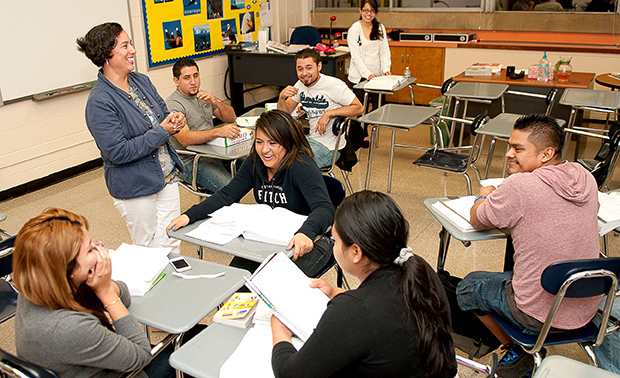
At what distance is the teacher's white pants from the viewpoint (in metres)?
2.49

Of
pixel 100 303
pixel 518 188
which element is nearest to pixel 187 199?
pixel 100 303

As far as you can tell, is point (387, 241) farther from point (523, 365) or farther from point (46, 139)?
point (46, 139)

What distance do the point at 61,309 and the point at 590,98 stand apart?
419 centimetres

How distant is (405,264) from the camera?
1.18 metres

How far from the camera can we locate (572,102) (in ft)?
12.9

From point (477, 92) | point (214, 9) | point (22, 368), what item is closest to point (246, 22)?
point (214, 9)

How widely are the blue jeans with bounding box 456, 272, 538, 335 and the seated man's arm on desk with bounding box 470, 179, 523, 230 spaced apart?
22 centimetres

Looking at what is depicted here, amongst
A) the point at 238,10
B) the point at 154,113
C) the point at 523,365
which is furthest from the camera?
the point at 238,10

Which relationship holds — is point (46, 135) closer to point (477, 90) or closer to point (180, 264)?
point (180, 264)

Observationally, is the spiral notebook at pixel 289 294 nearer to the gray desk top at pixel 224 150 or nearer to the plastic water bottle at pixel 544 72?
the gray desk top at pixel 224 150

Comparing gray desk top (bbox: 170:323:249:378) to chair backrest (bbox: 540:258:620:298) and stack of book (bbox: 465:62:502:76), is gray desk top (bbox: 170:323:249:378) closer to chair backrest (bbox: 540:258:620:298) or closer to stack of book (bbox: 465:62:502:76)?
chair backrest (bbox: 540:258:620:298)

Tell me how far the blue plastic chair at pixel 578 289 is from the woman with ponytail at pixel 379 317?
571 mm

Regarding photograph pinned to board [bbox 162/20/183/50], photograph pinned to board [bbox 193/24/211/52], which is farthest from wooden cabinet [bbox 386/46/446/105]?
photograph pinned to board [bbox 162/20/183/50]

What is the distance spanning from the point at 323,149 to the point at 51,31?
8.30ft
